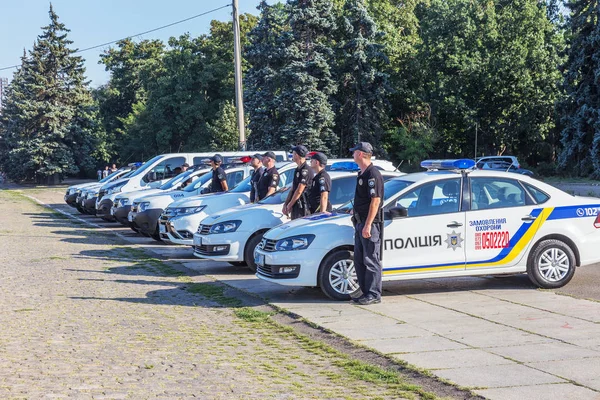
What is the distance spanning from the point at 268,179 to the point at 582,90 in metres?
33.0

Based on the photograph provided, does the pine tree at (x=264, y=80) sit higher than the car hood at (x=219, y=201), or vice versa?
the pine tree at (x=264, y=80)

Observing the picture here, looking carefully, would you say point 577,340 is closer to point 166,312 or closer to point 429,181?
point 429,181

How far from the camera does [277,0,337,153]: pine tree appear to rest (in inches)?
1781

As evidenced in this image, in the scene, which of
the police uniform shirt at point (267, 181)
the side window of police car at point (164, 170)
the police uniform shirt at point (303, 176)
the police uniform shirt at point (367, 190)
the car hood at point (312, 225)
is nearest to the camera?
the police uniform shirt at point (367, 190)

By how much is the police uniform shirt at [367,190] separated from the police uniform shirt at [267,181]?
424 centimetres

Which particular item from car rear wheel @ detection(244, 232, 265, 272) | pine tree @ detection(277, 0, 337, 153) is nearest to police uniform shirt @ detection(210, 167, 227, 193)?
car rear wheel @ detection(244, 232, 265, 272)

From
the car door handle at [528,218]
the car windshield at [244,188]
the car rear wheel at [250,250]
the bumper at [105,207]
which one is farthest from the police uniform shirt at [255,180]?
the bumper at [105,207]

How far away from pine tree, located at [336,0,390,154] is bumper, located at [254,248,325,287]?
125 feet

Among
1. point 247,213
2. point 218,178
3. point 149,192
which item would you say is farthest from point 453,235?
point 149,192

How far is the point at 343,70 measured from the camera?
4847 cm

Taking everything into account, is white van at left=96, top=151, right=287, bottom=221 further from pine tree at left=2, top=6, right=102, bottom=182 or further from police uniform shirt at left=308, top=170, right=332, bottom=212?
pine tree at left=2, top=6, right=102, bottom=182

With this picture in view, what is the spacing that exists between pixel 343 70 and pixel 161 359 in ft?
141

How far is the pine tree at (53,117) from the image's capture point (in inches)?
2564

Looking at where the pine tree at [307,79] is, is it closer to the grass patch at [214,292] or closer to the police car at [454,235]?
the grass patch at [214,292]
